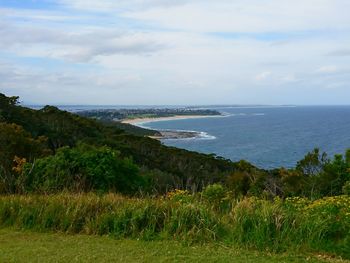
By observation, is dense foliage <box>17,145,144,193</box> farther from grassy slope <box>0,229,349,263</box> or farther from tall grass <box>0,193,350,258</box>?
grassy slope <box>0,229,349,263</box>

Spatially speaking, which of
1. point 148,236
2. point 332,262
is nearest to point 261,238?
point 332,262

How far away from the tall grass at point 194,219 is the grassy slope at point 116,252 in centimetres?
25

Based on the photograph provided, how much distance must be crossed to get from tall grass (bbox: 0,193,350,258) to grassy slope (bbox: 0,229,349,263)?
0.25 metres

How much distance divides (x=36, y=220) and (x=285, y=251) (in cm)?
340

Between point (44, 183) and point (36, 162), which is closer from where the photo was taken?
point (44, 183)

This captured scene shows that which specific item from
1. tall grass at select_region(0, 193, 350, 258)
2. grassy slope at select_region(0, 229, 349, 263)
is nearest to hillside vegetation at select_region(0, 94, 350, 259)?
tall grass at select_region(0, 193, 350, 258)

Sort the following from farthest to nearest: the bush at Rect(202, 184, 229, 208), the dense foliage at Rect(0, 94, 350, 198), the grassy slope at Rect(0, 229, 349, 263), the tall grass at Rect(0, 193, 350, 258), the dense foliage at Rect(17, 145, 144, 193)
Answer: the dense foliage at Rect(0, 94, 350, 198)
the dense foliage at Rect(17, 145, 144, 193)
the bush at Rect(202, 184, 229, 208)
the tall grass at Rect(0, 193, 350, 258)
the grassy slope at Rect(0, 229, 349, 263)

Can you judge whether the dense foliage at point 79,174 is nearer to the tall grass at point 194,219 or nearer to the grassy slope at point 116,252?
the tall grass at point 194,219

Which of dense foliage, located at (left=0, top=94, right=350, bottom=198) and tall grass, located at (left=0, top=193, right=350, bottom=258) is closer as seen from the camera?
tall grass, located at (left=0, top=193, right=350, bottom=258)

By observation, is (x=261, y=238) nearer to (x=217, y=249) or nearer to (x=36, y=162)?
(x=217, y=249)

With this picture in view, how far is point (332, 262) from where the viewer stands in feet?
16.3

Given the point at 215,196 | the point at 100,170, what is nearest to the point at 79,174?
the point at 100,170

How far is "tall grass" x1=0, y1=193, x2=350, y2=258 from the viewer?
5566 millimetres

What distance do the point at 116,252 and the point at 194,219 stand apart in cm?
118
